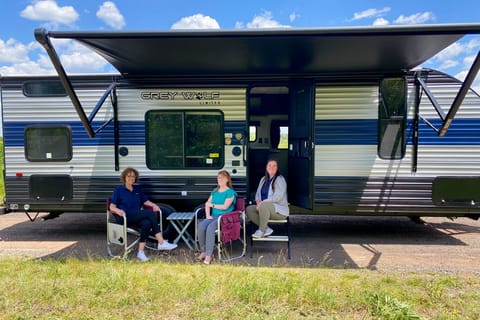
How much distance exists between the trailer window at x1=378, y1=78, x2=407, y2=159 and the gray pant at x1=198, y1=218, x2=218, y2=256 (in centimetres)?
255

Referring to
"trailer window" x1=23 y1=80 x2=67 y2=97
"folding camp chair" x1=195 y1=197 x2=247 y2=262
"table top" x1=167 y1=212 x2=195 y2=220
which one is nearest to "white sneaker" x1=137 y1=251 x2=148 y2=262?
"table top" x1=167 y1=212 x2=195 y2=220

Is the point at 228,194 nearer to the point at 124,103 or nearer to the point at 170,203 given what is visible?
the point at 170,203

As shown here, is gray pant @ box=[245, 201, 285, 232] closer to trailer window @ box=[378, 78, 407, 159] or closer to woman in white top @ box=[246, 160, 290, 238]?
woman in white top @ box=[246, 160, 290, 238]

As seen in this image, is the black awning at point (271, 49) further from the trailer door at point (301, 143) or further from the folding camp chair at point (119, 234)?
the folding camp chair at point (119, 234)

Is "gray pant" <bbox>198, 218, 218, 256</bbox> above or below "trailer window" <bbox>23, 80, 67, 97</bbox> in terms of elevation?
below

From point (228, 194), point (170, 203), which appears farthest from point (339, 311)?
point (170, 203)

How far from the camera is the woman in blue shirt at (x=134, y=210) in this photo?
4180mm

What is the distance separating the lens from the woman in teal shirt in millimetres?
3972

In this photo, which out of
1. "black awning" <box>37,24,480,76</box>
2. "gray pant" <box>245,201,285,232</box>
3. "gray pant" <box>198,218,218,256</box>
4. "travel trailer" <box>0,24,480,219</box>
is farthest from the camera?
"travel trailer" <box>0,24,480,219</box>

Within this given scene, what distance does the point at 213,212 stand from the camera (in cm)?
425

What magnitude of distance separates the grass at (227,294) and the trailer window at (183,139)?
65.0 inches

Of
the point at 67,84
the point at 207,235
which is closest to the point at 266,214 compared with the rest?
the point at 207,235

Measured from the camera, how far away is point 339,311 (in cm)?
273

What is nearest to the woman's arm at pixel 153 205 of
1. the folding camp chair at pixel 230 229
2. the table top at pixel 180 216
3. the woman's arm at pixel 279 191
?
the table top at pixel 180 216
